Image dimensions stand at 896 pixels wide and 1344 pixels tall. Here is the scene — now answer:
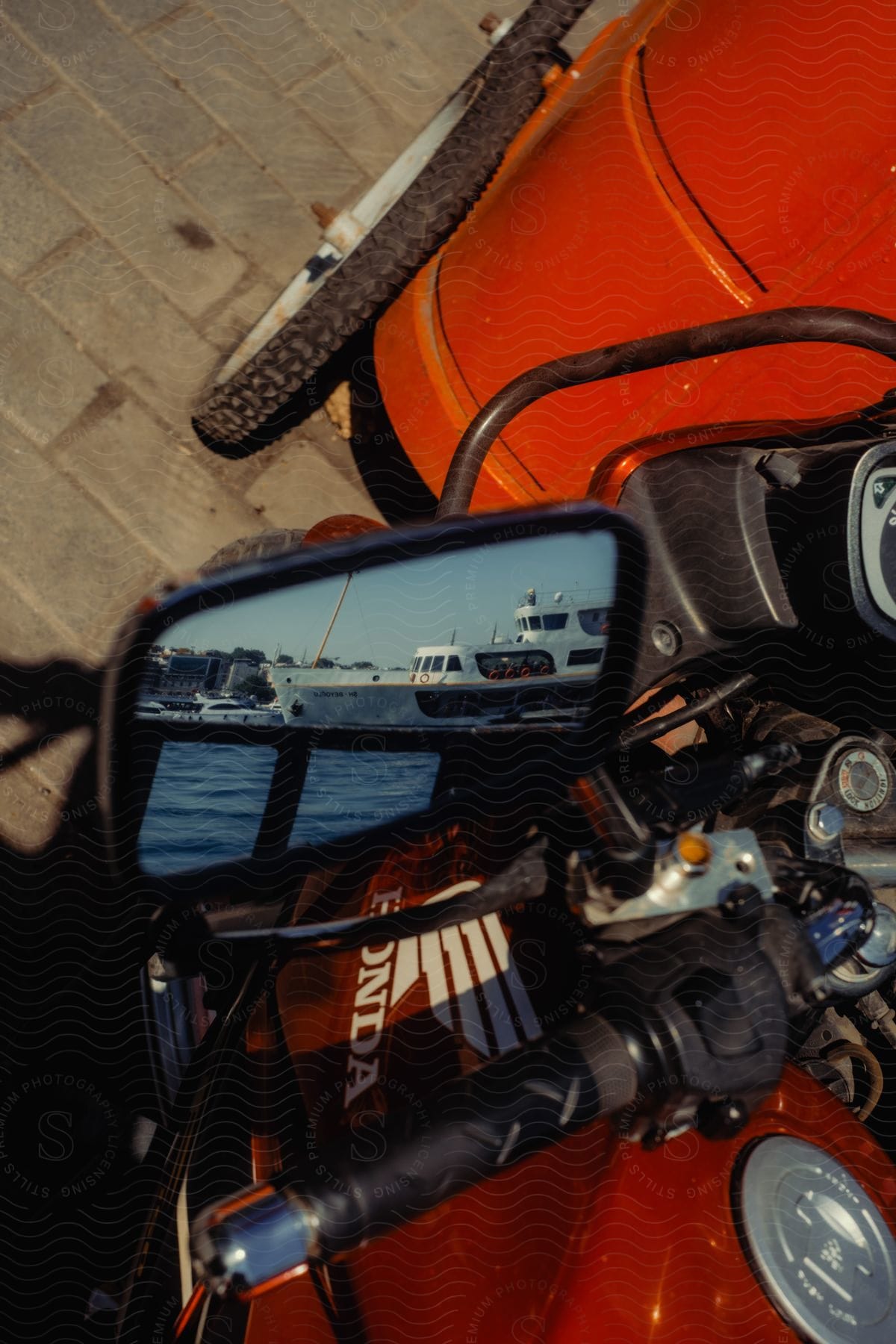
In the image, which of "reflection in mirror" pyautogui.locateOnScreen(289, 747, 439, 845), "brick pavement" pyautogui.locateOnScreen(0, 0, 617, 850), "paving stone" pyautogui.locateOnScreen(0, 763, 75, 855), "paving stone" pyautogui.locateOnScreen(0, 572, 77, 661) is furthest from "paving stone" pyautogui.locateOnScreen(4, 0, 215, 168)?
"reflection in mirror" pyautogui.locateOnScreen(289, 747, 439, 845)

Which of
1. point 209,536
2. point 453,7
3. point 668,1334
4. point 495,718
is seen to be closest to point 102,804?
point 495,718

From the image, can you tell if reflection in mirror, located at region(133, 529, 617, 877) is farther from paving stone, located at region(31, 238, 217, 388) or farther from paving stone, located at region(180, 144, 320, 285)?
paving stone, located at region(180, 144, 320, 285)

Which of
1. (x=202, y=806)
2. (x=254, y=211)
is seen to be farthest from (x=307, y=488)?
(x=202, y=806)

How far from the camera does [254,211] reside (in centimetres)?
273

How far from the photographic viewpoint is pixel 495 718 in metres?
1.19

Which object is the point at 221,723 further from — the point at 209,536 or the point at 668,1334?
the point at 209,536

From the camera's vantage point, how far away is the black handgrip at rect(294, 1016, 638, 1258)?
63 cm

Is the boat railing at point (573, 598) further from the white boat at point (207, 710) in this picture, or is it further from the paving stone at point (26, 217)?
the paving stone at point (26, 217)

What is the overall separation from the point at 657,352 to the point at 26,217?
6.42ft

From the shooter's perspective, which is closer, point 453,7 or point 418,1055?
point 418,1055

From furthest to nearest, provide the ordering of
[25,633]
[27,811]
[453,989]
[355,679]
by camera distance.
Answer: [25,633], [27,811], [355,679], [453,989]

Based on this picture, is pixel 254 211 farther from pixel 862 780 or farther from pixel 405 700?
pixel 862 780

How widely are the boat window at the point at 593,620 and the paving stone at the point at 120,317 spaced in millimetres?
1713

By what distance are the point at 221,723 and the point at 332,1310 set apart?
71 cm
